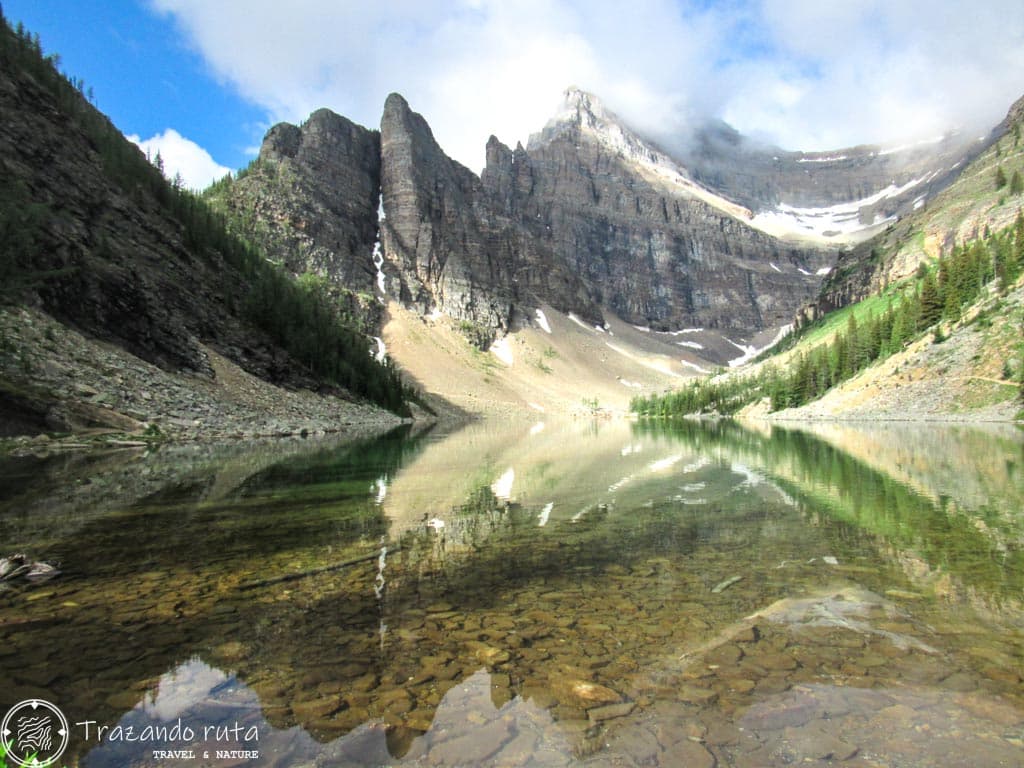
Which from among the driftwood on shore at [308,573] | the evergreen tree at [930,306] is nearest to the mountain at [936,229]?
the evergreen tree at [930,306]

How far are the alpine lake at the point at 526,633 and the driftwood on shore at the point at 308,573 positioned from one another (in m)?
0.07

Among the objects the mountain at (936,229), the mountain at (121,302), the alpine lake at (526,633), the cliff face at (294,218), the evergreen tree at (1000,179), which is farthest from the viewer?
the cliff face at (294,218)

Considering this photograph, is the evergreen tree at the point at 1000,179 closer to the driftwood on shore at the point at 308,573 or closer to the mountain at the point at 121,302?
the mountain at the point at 121,302

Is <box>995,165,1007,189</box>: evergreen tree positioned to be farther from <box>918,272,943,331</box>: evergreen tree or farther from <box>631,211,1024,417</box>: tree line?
<box>918,272,943,331</box>: evergreen tree

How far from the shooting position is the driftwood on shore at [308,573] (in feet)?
30.9

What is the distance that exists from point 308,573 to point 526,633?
473 centimetres

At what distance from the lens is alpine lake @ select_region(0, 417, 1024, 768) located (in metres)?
4.96

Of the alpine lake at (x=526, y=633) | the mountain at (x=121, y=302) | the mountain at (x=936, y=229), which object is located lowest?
the alpine lake at (x=526, y=633)

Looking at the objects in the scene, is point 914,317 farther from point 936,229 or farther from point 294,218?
point 294,218

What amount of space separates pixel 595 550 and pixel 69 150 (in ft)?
255

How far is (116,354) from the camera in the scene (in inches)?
1855

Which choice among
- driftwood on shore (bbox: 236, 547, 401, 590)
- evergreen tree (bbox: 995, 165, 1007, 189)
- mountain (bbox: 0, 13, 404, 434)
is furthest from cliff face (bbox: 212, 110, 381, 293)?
driftwood on shore (bbox: 236, 547, 401, 590)

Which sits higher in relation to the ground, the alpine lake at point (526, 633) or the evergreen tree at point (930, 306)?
the evergreen tree at point (930, 306)

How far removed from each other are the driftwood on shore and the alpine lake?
0.07 metres
